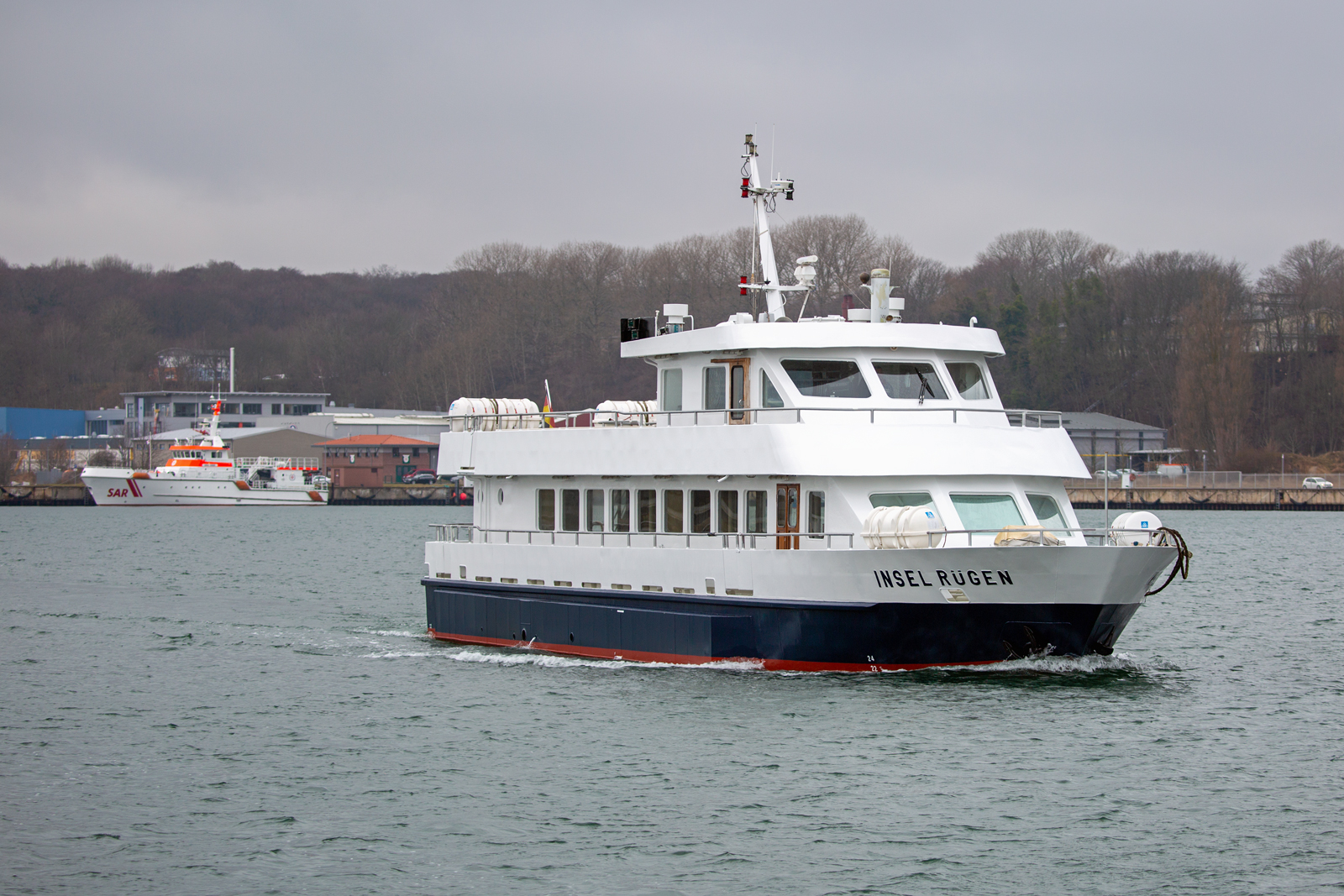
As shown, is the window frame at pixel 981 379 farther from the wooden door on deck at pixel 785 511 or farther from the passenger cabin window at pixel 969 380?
the wooden door on deck at pixel 785 511

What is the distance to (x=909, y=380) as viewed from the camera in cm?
2142

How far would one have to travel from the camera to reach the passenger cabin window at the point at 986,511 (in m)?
20.0

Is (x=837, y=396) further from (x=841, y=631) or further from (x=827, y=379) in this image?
(x=841, y=631)

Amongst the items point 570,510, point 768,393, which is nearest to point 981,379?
point 768,393

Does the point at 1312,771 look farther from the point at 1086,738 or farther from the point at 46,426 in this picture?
the point at 46,426

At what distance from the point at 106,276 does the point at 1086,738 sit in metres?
153

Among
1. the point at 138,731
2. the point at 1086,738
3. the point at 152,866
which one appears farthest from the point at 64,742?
the point at 1086,738

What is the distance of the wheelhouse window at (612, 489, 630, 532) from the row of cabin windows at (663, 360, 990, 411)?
6.54 ft

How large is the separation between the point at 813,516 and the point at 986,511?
2.35 meters

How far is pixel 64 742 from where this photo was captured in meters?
18.8

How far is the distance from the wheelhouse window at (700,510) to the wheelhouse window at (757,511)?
724 mm

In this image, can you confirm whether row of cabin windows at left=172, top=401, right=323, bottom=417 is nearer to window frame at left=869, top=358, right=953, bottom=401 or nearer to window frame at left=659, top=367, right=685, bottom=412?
window frame at left=659, top=367, right=685, bottom=412

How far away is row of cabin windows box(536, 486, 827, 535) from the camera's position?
20594mm

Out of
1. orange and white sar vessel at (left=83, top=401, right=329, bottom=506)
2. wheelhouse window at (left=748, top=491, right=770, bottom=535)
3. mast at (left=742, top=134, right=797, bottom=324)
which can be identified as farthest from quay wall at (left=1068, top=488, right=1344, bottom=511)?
wheelhouse window at (left=748, top=491, right=770, bottom=535)
